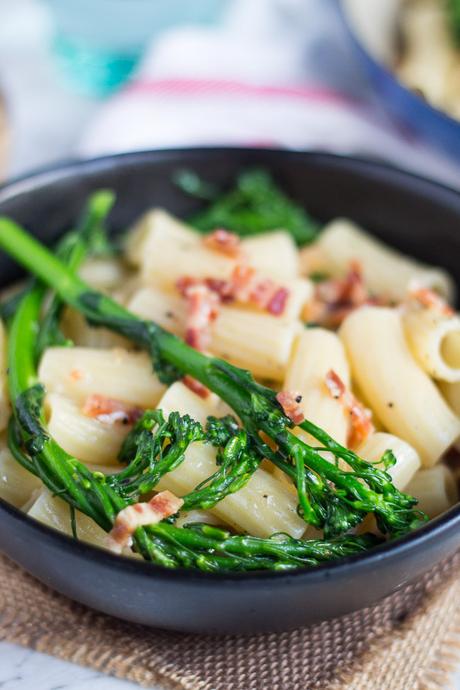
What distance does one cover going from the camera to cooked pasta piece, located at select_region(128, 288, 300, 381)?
1735mm

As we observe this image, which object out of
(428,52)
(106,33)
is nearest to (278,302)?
(428,52)

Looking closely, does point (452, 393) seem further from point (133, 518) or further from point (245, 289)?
point (133, 518)

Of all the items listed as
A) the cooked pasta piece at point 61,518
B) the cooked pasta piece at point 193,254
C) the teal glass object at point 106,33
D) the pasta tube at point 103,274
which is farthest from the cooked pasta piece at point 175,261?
the teal glass object at point 106,33

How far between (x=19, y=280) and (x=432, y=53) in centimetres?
182

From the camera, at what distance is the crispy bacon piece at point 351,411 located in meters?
1.63

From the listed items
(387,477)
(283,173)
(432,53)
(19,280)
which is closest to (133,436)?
(387,477)

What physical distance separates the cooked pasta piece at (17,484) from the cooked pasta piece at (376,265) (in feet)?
3.10

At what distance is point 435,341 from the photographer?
1.73m

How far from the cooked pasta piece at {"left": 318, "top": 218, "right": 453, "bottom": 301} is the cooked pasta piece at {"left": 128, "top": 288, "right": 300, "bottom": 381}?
39 cm

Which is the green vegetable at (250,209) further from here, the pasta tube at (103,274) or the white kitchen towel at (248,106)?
the white kitchen towel at (248,106)

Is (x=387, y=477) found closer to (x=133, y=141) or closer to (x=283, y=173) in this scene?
(x=283, y=173)

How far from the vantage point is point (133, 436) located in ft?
Result: 5.17

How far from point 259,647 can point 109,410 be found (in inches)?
20.0

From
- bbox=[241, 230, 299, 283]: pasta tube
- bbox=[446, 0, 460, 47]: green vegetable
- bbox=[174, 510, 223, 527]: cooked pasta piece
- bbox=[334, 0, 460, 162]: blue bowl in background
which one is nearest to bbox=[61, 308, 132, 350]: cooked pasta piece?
bbox=[241, 230, 299, 283]: pasta tube
